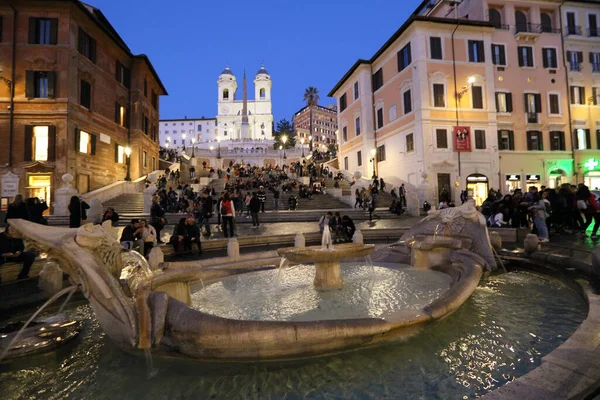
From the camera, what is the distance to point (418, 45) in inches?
977

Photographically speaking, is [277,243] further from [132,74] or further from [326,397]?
[132,74]

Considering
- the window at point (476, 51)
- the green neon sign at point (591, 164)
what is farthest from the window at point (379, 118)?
the green neon sign at point (591, 164)

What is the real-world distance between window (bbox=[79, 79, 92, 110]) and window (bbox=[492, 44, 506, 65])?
104 ft

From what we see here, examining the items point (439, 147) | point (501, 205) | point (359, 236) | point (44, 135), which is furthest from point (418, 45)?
point (44, 135)

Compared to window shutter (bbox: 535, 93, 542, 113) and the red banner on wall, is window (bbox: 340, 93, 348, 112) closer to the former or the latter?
the red banner on wall

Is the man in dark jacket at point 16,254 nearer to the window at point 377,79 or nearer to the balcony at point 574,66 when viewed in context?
the window at point 377,79

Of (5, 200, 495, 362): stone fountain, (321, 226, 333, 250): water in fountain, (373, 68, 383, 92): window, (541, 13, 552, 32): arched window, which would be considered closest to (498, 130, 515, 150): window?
(541, 13, 552, 32): arched window

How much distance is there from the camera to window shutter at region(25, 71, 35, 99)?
20531 mm

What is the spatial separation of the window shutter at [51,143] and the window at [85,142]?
124cm

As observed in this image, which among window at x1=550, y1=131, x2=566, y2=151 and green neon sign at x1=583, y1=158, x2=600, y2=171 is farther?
green neon sign at x1=583, y1=158, x2=600, y2=171

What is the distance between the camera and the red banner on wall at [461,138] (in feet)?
81.5

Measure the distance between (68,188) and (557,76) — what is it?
1486 inches

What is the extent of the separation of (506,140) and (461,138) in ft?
16.2

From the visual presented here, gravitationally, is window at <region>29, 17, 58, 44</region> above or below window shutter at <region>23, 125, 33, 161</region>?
above
